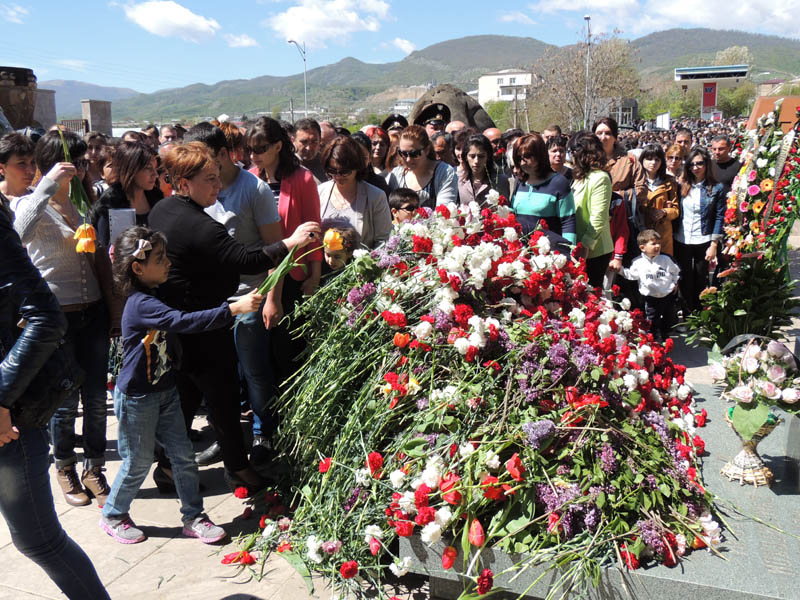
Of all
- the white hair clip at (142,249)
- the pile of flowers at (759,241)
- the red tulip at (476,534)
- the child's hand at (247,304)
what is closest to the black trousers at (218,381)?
the child's hand at (247,304)

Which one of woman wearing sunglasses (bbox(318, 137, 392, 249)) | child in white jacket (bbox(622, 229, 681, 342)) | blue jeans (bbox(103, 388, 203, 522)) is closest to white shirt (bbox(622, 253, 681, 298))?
child in white jacket (bbox(622, 229, 681, 342))

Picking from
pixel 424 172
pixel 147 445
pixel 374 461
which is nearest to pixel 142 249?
pixel 147 445

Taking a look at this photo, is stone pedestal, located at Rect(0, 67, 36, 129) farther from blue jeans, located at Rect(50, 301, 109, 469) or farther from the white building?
the white building

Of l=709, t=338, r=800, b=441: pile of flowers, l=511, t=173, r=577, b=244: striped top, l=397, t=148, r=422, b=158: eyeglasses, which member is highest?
l=397, t=148, r=422, b=158: eyeglasses

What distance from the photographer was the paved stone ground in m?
2.94

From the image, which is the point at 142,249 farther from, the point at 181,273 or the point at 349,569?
the point at 349,569

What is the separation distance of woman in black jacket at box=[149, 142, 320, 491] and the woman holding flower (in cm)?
63

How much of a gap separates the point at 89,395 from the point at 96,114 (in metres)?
17.9

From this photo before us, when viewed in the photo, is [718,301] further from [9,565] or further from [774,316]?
[9,565]

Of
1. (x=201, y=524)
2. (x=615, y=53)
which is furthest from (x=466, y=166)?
(x=615, y=53)

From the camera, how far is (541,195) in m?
4.85

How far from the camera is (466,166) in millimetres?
5336

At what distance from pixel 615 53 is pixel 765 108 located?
137ft

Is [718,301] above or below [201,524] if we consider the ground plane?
above
